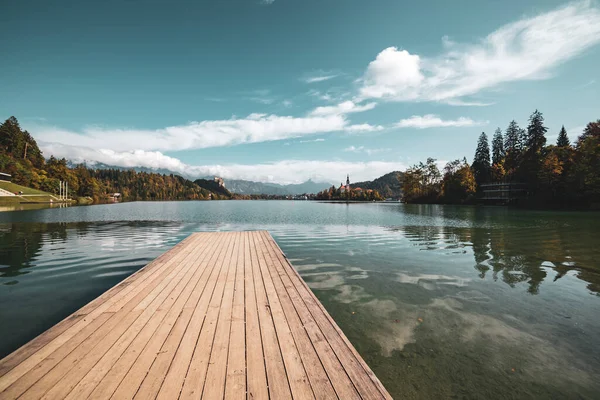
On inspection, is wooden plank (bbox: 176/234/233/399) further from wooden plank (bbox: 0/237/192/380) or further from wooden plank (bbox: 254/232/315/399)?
wooden plank (bbox: 0/237/192/380)

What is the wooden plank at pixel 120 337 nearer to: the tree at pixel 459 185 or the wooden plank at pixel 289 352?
the wooden plank at pixel 289 352

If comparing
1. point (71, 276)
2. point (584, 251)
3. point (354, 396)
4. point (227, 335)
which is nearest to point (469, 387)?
point (354, 396)

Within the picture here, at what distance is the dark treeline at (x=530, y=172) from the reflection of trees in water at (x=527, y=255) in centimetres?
4777

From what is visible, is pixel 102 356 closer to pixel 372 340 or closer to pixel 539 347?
pixel 372 340

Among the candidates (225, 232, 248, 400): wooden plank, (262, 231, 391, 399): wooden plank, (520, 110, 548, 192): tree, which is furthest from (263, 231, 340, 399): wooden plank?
(520, 110, 548, 192): tree

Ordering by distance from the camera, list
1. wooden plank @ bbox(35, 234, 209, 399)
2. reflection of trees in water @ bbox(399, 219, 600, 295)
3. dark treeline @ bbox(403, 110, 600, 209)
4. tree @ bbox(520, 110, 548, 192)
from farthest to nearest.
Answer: tree @ bbox(520, 110, 548, 192), dark treeline @ bbox(403, 110, 600, 209), reflection of trees in water @ bbox(399, 219, 600, 295), wooden plank @ bbox(35, 234, 209, 399)

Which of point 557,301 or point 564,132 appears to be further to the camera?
point 564,132

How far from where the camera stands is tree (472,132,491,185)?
9025 cm

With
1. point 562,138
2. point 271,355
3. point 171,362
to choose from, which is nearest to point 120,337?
point 171,362

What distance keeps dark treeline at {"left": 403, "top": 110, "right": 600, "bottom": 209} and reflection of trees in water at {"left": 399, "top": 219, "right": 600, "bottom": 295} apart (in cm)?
4777

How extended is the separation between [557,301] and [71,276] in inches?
652

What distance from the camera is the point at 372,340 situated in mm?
5777

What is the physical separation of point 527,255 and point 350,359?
1552cm

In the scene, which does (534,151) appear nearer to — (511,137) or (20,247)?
(511,137)
